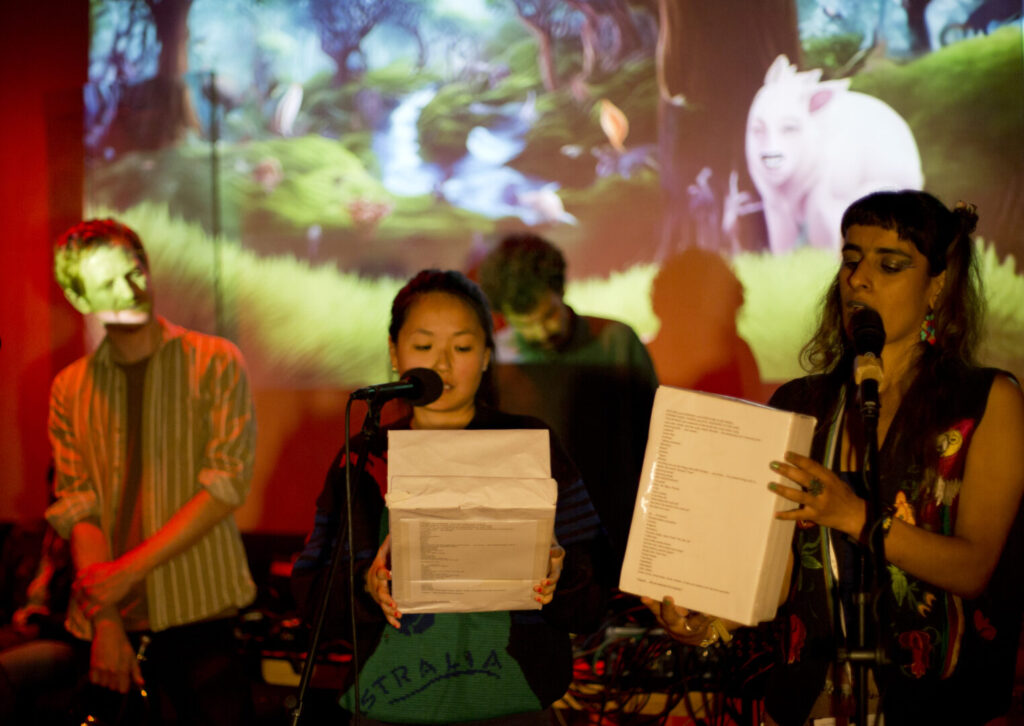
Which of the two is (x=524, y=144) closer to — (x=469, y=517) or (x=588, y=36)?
(x=588, y=36)

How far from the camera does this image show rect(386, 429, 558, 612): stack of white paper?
6.12ft

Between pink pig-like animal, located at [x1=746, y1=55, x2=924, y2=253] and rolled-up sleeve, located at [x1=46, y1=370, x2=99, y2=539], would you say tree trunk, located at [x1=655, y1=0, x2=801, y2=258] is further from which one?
rolled-up sleeve, located at [x1=46, y1=370, x2=99, y2=539]

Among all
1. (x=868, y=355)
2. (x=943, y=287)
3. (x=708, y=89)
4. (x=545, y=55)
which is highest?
(x=545, y=55)

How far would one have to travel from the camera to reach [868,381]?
1.57 meters

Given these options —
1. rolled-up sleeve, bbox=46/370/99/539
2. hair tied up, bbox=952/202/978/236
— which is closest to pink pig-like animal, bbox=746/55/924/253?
hair tied up, bbox=952/202/978/236

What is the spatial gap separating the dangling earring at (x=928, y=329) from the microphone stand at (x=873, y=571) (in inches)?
20.4

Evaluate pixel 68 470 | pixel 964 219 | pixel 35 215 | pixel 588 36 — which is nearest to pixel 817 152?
pixel 588 36

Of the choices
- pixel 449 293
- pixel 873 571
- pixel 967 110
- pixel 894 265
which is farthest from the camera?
pixel 967 110

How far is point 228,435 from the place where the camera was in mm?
3025

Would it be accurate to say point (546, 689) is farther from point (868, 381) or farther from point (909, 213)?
point (909, 213)

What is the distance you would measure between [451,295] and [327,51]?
9.25 feet

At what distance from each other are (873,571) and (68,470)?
256 centimetres

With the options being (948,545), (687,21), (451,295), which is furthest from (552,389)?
(948,545)

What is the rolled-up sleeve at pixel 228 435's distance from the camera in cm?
298
